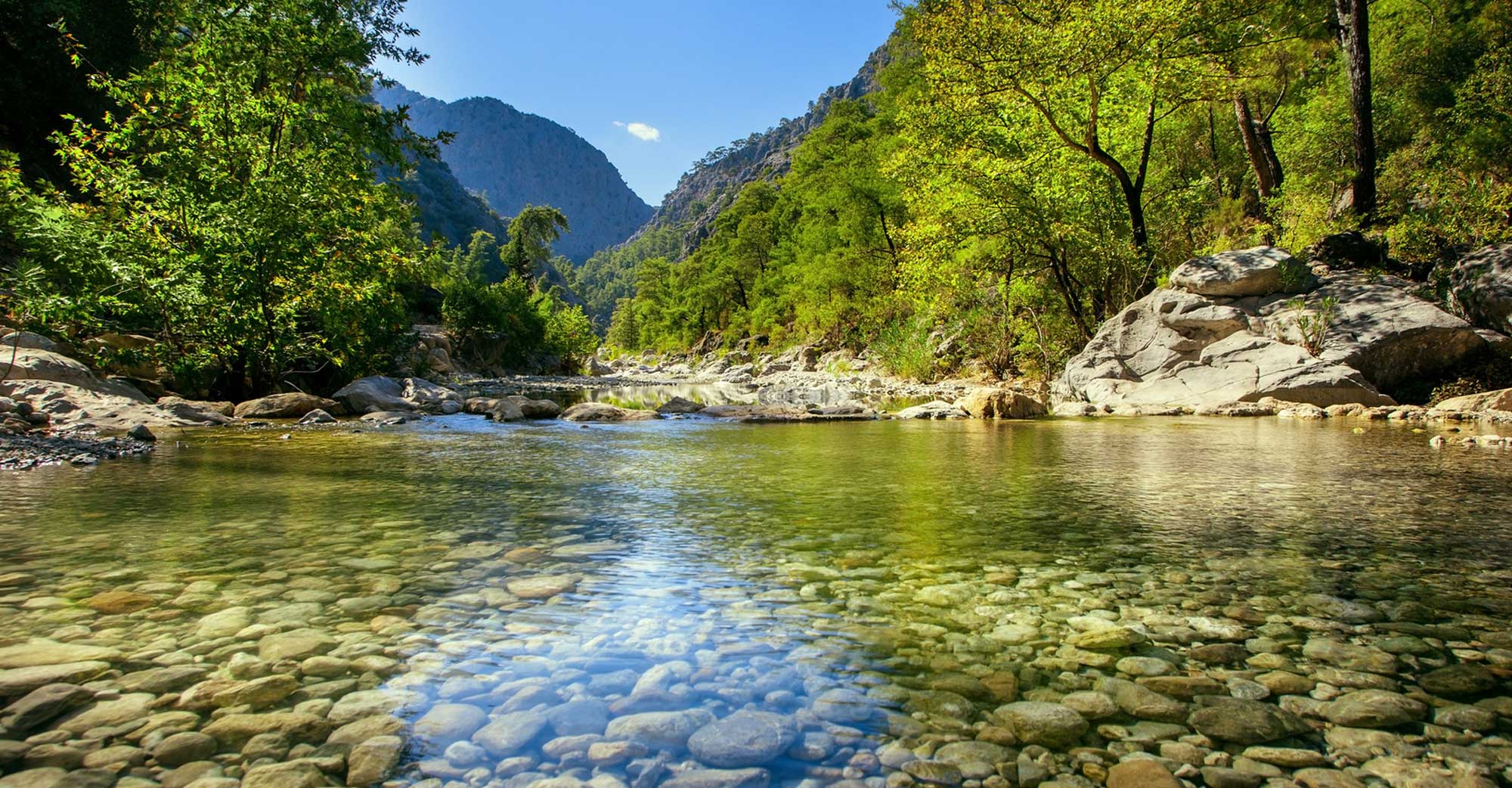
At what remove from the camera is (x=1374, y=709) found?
196 centimetres

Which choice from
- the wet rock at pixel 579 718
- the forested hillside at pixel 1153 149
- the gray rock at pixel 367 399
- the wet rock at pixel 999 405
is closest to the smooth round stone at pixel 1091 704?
the wet rock at pixel 579 718

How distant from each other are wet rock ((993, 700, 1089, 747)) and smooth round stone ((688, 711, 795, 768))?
614 mm

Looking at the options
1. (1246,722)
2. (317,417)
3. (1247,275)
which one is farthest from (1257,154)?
(317,417)

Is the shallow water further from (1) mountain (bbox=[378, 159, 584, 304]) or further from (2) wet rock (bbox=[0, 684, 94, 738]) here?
(1) mountain (bbox=[378, 159, 584, 304])

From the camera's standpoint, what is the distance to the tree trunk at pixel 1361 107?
1541 centimetres

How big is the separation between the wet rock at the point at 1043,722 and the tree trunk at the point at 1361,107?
2005 centimetres

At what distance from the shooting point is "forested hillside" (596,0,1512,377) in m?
15.9

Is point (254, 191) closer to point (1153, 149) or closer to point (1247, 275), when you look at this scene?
point (1247, 275)

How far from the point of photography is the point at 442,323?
3941 cm

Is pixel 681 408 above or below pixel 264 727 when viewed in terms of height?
above

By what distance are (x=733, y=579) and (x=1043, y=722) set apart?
5.50 ft

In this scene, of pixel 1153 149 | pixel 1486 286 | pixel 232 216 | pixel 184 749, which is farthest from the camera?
pixel 1153 149

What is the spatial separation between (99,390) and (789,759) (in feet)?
44.2

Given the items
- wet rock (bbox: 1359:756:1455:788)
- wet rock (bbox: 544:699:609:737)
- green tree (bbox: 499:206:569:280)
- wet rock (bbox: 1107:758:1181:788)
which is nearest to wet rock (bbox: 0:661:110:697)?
wet rock (bbox: 544:699:609:737)
